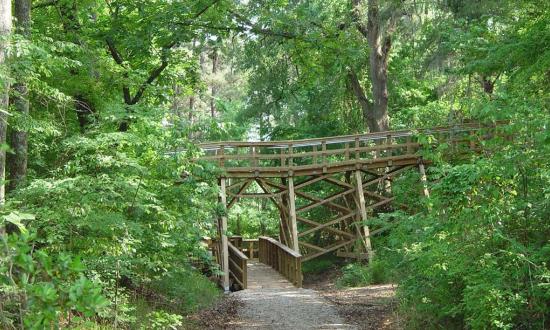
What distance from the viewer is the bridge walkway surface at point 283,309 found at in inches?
378

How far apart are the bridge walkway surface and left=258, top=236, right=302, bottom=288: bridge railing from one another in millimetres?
291

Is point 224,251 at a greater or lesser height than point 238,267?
greater

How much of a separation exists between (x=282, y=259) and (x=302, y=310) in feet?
19.5

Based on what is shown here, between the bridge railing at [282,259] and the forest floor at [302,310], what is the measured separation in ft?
1.67

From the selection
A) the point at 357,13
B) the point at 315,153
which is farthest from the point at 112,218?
the point at 357,13

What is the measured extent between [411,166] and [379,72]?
10.6ft

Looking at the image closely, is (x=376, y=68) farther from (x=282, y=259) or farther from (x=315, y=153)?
(x=282, y=259)

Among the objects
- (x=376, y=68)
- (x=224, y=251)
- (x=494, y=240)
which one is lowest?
(x=224, y=251)

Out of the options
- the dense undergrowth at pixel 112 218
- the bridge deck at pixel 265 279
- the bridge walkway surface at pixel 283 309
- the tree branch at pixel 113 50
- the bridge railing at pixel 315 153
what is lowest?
the bridge walkway surface at pixel 283 309

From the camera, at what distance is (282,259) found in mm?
16672

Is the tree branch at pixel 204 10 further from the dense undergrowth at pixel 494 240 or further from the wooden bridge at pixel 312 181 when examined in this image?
the wooden bridge at pixel 312 181

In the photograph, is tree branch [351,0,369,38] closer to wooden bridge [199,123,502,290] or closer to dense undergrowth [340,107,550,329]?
wooden bridge [199,123,502,290]

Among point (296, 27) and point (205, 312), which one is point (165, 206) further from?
point (296, 27)

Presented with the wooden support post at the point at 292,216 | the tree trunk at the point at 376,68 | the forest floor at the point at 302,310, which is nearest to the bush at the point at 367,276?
the forest floor at the point at 302,310
